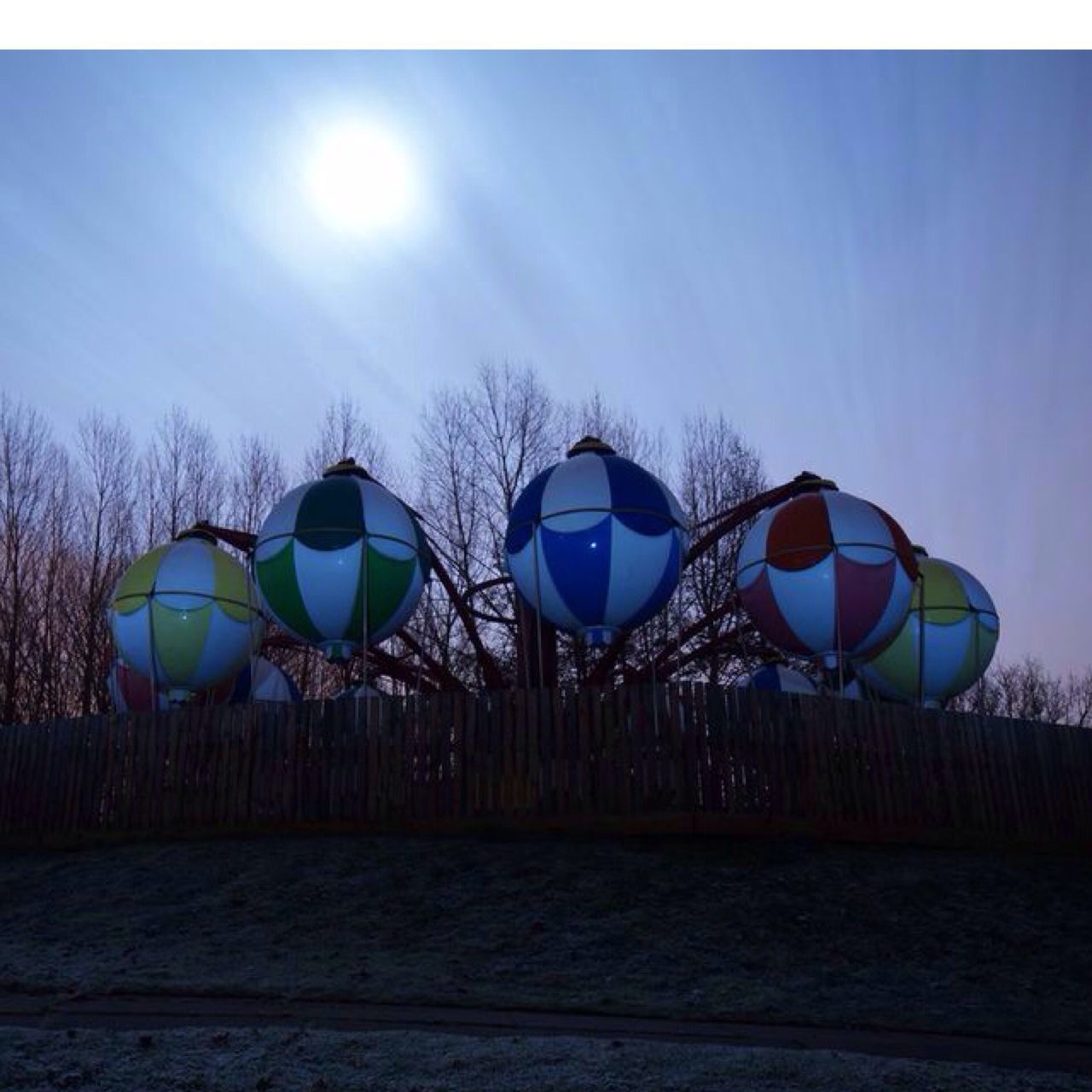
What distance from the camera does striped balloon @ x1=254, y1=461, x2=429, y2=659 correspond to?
14727 mm

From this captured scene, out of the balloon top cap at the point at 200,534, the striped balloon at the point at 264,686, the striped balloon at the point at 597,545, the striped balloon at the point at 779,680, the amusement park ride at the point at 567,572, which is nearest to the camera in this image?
the striped balloon at the point at 597,545

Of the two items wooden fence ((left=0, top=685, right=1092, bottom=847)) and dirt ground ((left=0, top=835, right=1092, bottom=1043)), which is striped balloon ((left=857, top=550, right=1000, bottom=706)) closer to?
wooden fence ((left=0, top=685, right=1092, bottom=847))

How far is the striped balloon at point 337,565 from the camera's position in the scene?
14.7 meters

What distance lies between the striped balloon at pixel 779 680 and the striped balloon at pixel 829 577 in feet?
14.3

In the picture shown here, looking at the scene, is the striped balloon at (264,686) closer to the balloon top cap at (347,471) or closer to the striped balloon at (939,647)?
the balloon top cap at (347,471)

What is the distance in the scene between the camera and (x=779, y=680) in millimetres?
19703

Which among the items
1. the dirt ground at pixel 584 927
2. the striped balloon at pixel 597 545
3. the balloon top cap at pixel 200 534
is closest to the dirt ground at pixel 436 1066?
the dirt ground at pixel 584 927

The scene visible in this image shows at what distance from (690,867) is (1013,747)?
5.75m

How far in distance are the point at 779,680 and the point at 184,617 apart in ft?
30.7

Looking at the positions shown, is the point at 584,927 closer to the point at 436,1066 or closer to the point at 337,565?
the point at 436,1066

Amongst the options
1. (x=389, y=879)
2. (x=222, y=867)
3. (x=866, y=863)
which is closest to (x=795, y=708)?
(x=866, y=863)

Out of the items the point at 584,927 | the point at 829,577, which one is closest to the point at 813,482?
the point at 829,577

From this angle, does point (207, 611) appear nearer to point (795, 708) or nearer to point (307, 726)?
point (307, 726)

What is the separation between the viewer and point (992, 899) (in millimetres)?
11734
